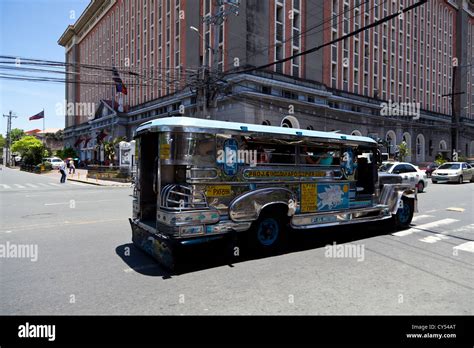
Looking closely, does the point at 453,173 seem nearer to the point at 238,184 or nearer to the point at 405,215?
the point at 405,215

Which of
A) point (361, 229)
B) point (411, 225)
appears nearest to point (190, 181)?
point (361, 229)

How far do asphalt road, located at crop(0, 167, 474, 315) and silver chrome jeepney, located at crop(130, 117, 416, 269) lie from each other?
578mm

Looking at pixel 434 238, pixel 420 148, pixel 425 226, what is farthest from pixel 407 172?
pixel 420 148

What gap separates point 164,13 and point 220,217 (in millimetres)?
45444

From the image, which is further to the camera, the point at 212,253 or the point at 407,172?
the point at 407,172

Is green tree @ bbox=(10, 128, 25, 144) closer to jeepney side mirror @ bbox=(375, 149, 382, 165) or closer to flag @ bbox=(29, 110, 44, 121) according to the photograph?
flag @ bbox=(29, 110, 44, 121)

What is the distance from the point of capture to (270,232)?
6.89 metres

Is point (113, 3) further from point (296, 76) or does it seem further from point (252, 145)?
point (252, 145)

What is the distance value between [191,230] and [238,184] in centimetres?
127

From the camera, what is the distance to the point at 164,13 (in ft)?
146

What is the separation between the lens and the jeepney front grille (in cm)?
558

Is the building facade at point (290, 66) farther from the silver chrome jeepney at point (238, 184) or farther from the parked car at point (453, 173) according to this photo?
the silver chrome jeepney at point (238, 184)

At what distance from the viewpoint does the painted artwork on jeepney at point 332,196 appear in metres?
7.58
